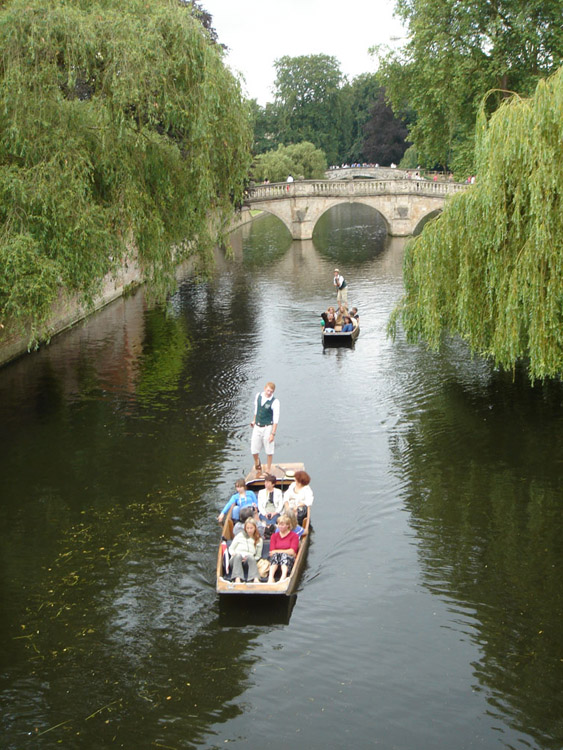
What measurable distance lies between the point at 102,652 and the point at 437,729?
3723mm

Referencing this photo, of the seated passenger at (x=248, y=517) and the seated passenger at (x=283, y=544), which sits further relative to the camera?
the seated passenger at (x=248, y=517)

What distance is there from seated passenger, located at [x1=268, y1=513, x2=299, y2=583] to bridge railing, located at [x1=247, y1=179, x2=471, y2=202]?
39.1 m

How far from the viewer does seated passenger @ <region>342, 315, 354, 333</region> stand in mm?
22328

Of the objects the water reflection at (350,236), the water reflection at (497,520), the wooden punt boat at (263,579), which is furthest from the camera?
the water reflection at (350,236)

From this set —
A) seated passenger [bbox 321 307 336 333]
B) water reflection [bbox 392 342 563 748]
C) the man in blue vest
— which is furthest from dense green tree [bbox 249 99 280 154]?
the man in blue vest

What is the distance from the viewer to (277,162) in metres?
64.4

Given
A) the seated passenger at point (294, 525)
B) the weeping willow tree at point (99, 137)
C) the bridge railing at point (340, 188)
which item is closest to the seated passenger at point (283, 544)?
the seated passenger at point (294, 525)

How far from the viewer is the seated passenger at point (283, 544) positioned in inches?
398

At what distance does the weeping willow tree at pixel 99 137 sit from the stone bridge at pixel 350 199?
29288 mm

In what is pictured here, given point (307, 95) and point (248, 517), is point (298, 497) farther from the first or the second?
point (307, 95)

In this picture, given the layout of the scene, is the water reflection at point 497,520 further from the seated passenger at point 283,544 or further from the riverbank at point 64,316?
the riverbank at point 64,316

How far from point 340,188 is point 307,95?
40.3 m

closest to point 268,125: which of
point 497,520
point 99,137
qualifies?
point 99,137

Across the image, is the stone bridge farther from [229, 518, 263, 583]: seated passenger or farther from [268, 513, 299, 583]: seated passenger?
[229, 518, 263, 583]: seated passenger
